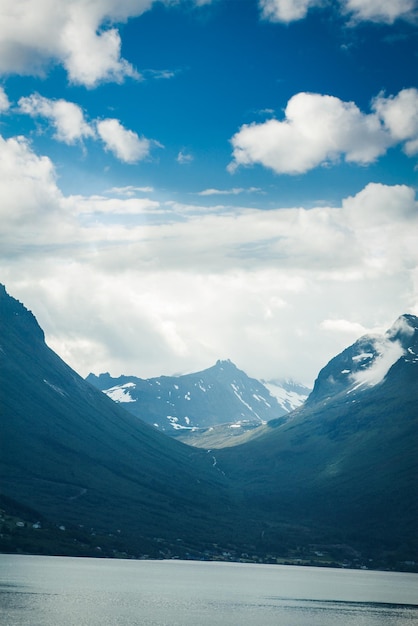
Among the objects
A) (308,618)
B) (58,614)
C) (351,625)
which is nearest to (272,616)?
(308,618)

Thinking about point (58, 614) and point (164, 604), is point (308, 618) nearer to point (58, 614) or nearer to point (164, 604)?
point (164, 604)

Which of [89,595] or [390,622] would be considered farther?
[89,595]

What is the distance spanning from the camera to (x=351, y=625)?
174 meters

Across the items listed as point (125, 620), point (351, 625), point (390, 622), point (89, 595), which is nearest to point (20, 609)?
point (125, 620)

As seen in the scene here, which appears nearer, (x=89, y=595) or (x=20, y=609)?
(x=20, y=609)

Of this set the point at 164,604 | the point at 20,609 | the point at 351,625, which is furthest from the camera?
the point at 164,604

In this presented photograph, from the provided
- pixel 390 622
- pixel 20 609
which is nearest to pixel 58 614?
pixel 20 609

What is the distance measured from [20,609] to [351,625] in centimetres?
7461

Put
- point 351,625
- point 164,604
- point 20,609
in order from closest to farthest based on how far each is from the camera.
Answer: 1. point 20,609
2. point 351,625
3. point 164,604

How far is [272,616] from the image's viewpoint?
18388 cm

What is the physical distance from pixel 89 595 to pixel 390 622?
77.2 meters

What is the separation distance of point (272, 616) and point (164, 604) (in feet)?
96.3

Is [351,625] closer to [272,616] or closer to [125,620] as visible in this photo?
[272,616]

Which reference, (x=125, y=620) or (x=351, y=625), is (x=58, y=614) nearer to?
(x=125, y=620)
